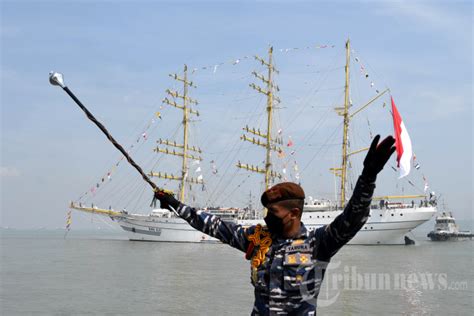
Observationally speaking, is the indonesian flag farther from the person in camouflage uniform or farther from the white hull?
the person in camouflage uniform

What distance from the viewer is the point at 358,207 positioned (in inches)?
90.2

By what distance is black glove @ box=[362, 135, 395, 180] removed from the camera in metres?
Answer: 2.19

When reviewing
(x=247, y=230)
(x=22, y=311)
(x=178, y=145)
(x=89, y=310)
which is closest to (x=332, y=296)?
(x=89, y=310)

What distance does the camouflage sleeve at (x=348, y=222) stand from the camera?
7.45ft

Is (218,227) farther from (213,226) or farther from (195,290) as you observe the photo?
(195,290)

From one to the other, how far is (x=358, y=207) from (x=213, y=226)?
1.00m

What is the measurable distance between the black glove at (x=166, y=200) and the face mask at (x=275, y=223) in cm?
72

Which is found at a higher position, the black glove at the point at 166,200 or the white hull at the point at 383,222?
the black glove at the point at 166,200

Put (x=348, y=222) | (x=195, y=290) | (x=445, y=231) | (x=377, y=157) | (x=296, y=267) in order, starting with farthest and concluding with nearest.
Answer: (x=445, y=231)
(x=195, y=290)
(x=296, y=267)
(x=348, y=222)
(x=377, y=157)

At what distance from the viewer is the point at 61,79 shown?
314cm

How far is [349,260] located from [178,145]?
33.1 meters

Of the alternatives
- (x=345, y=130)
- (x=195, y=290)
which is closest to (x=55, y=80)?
(x=195, y=290)

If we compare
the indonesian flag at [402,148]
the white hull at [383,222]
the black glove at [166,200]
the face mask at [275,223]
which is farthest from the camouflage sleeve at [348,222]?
the white hull at [383,222]

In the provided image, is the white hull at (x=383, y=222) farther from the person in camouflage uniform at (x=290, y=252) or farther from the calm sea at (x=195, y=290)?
the person in camouflage uniform at (x=290, y=252)
